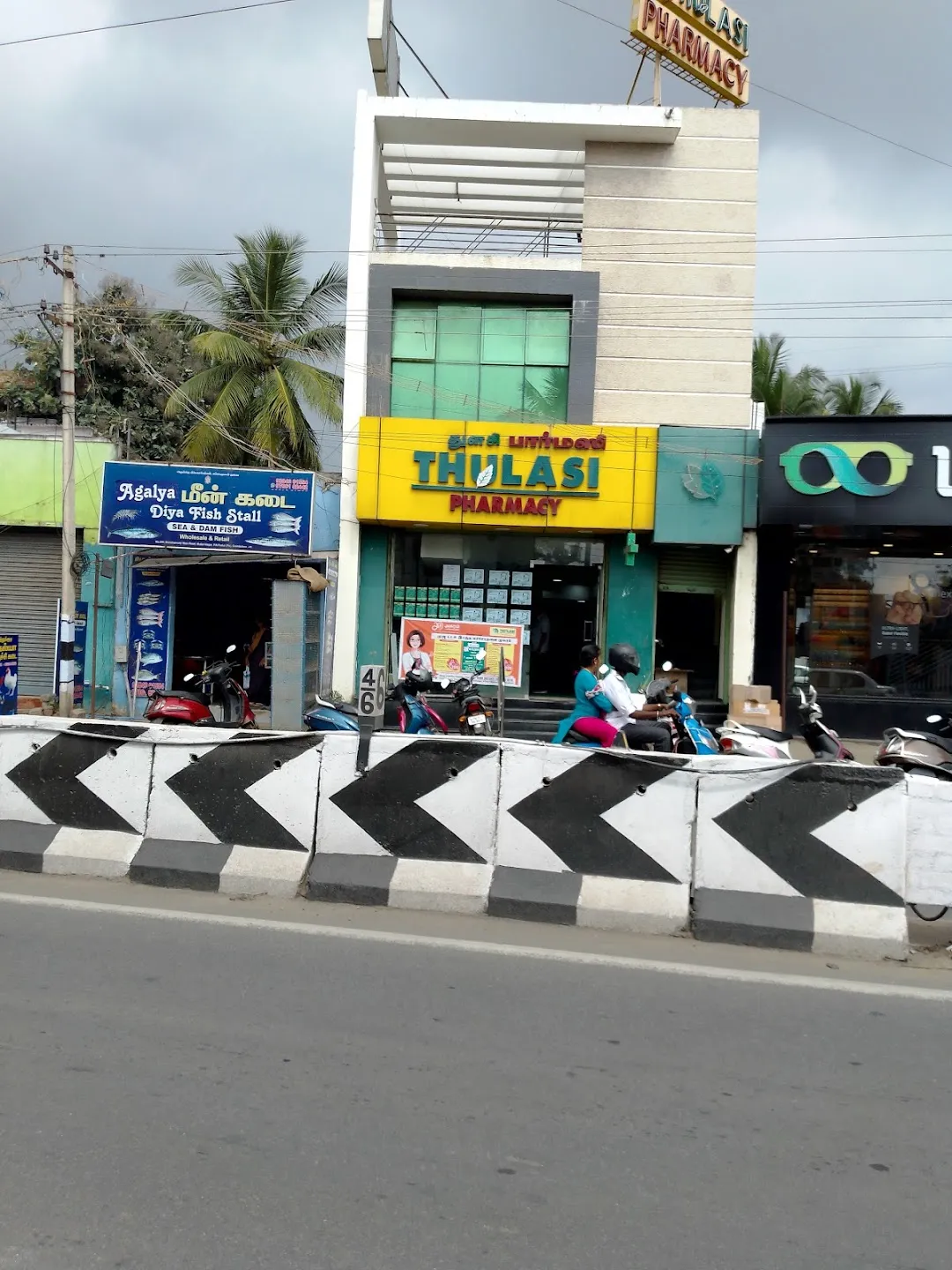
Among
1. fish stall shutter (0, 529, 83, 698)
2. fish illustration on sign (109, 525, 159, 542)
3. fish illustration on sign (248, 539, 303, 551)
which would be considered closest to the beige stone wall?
fish illustration on sign (248, 539, 303, 551)

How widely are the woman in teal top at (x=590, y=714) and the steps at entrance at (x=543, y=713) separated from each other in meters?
7.39

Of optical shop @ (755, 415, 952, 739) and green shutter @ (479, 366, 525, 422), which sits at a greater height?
green shutter @ (479, 366, 525, 422)

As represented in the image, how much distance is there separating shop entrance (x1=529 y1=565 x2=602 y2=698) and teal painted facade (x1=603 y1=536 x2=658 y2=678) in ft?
1.26

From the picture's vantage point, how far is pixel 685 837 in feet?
22.1

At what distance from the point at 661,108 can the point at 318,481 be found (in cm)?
825

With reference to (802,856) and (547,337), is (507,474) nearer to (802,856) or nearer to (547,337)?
(547,337)

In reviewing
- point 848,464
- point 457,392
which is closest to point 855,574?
point 848,464

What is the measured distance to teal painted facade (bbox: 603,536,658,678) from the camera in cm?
1797

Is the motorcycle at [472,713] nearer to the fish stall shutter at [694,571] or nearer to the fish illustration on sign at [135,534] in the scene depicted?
the fish stall shutter at [694,571]

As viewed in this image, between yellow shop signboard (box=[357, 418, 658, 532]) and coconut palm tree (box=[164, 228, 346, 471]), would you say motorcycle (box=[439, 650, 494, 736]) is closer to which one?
yellow shop signboard (box=[357, 418, 658, 532])

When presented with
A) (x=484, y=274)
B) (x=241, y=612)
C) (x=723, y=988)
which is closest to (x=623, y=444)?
(x=484, y=274)

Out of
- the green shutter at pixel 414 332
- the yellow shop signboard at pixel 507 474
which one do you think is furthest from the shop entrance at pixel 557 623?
the green shutter at pixel 414 332

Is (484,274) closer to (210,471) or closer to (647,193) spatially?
(647,193)

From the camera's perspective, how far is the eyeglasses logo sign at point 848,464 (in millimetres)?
16469
